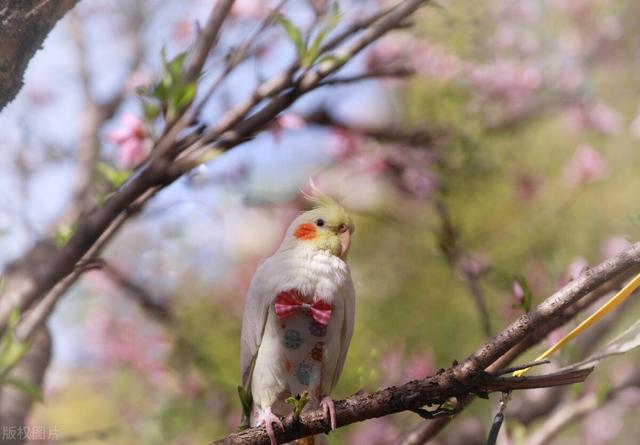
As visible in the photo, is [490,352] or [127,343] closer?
[490,352]

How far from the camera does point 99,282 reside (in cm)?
296

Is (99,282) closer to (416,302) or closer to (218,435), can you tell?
(218,435)

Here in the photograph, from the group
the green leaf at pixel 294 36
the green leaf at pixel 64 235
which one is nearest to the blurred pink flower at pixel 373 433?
the green leaf at pixel 64 235

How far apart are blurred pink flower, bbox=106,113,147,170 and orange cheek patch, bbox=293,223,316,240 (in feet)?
1.42

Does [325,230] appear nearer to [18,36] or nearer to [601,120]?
[18,36]

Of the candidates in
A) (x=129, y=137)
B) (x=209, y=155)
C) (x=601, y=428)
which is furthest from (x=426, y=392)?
(x=601, y=428)

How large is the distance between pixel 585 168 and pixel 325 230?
2286 millimetres

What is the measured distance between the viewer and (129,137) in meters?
1.40

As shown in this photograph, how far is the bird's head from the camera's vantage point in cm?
107

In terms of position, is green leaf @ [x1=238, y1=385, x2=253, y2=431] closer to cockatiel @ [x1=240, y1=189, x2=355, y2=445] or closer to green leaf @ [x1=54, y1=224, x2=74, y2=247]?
cockatiel @ [x1=240, y1=189, x2=355, y2=445]

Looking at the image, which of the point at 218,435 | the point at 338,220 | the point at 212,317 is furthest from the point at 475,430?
the point at 338,220

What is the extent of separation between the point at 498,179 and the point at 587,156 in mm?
398

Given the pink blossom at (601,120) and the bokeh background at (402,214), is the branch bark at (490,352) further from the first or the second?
the pink blossom at (601,120)

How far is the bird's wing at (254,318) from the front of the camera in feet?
3.39
